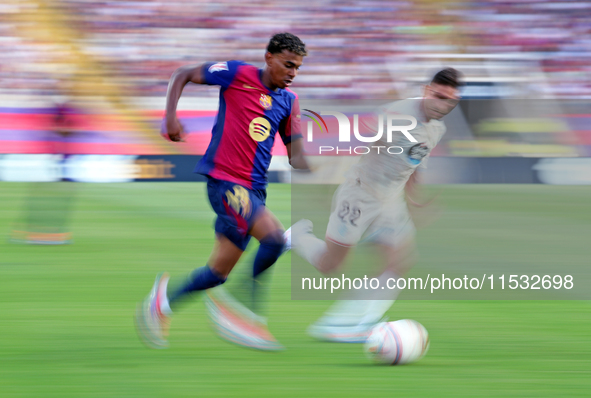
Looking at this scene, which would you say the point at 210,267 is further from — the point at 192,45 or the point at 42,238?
the point at 192,45

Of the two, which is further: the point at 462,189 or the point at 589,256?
the point at 462,189

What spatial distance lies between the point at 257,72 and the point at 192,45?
35.9 ft

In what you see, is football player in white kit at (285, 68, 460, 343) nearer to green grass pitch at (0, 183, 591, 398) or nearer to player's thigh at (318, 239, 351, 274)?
player's thigh at (318, 239, 351, 274)

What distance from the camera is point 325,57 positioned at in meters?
14.2

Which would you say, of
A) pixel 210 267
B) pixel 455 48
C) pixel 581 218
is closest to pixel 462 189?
pixel 581 218

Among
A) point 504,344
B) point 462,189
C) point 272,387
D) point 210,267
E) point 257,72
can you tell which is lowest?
point 462,189

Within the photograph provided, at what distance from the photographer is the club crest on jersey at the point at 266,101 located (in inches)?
147

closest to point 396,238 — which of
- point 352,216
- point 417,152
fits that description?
point 352,216

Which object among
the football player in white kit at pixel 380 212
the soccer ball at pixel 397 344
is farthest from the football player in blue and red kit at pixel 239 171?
the soccer ball at pixel 397 344

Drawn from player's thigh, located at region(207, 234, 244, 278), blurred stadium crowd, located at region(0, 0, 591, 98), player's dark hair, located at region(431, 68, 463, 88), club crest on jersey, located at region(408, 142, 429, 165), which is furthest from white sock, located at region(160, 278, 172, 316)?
blurred stadium crowd, located at region(0, 0, 591, 98)

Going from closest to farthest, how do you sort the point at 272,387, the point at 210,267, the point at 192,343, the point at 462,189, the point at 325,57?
the point at 272,387 < the point at 210,267 < the point at 192,343 < the point at 462,189 < the point at 325,57

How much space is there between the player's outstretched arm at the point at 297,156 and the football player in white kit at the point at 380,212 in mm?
414

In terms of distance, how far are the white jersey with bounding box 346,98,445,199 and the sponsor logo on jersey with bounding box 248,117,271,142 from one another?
1.94 ft

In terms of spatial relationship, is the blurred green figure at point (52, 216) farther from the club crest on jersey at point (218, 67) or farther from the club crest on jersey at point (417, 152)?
the club crest on jersey at point (417, 152)
